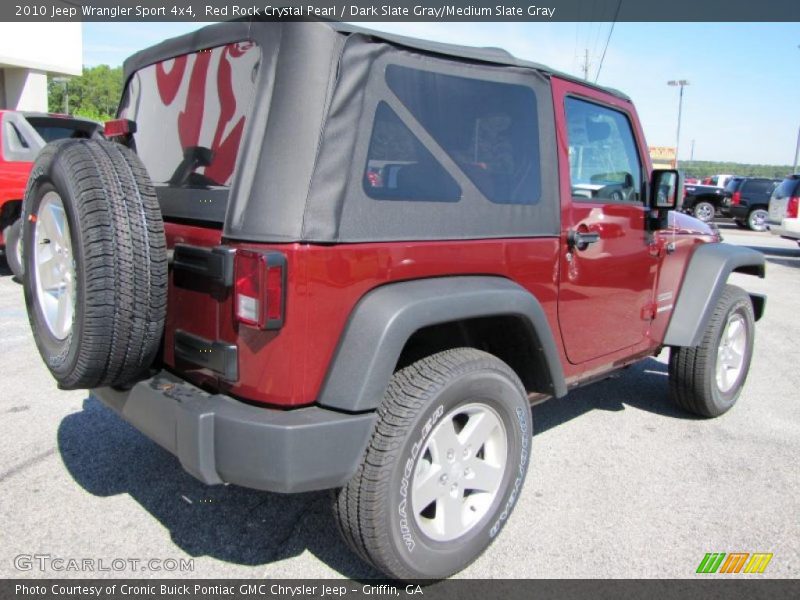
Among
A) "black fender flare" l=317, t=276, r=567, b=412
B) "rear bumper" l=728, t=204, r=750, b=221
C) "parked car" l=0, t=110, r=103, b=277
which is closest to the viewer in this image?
"black fender flare" l=317, t=276, r=567, b=412

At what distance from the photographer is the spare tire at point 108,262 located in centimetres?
216

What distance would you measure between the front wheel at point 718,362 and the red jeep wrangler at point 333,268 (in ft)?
4.65

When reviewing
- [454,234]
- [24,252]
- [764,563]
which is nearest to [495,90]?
[454,234]

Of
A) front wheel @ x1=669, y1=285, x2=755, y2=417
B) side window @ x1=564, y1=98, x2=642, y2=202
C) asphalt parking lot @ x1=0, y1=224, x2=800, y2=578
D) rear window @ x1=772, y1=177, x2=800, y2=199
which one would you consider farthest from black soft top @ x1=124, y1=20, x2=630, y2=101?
rear window @ x1=772, y1=177, x2=800, y2=199

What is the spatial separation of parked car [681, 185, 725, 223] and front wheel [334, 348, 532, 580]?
2222 centimetres

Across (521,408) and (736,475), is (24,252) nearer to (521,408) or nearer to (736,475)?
(521,408)

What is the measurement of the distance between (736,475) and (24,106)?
23146 mm

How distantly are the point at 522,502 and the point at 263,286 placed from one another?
182cm

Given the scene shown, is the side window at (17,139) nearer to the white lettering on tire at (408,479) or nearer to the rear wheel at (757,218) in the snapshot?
the white lettering on tire at (408,479)

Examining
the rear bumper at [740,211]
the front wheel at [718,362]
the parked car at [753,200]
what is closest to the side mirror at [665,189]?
the front wheel at [718,362]

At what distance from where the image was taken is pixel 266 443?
2.07m

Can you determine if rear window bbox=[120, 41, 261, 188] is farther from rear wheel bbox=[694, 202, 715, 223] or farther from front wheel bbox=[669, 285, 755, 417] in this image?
rear wheel bbox=[694, 202, 715, 223]

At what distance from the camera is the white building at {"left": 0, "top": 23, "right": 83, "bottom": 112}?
63.8ft

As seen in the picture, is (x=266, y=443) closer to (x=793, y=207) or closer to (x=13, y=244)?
(x=13, y=244)
